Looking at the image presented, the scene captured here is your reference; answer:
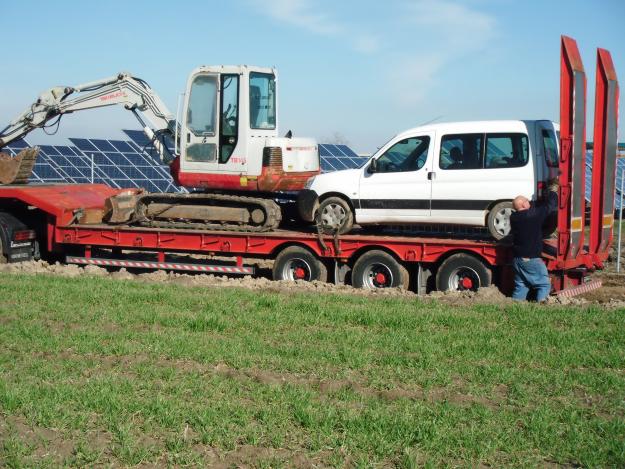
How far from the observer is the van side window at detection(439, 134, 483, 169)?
1302cm

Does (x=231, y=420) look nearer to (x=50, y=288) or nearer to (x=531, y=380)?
(x=531, y=380)

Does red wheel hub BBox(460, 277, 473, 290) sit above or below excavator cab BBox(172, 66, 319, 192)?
below

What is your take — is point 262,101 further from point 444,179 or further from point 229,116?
point 444,179

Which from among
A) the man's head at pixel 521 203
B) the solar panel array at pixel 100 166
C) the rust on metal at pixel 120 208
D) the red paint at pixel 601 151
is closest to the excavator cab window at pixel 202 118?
the rust on metal at pixel 120 208

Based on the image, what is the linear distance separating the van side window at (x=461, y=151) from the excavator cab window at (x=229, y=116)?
12.6ft

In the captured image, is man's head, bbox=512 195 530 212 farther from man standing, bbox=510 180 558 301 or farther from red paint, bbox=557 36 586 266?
red paint, bbox=557 36 586 266

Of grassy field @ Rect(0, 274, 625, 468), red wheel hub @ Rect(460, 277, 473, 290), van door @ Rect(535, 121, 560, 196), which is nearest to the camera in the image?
grassy field @ Rect(0, 274, 625, 468)

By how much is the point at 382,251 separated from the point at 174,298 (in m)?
3.71

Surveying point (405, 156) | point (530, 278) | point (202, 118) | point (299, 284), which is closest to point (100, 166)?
point (202, 118)

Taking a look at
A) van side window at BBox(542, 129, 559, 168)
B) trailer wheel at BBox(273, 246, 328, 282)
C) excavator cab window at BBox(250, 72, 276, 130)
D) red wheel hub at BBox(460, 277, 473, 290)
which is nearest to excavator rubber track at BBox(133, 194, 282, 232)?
trailer wheel at BBox(273, 246, 328, 282)

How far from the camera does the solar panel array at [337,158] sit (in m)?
29.6

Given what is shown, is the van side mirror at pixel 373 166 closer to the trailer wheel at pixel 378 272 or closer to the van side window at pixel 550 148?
the trailer wheel at pixel 378 272

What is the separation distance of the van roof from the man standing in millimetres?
1025

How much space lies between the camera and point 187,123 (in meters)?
15.3
